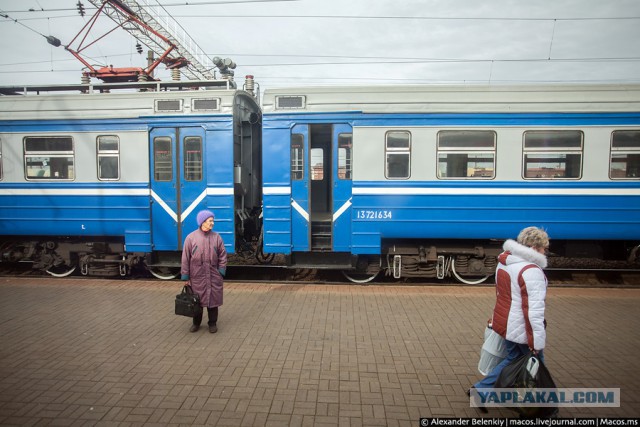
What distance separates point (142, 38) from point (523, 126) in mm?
20355

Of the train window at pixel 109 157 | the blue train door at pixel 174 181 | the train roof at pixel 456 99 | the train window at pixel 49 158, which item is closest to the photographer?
the train roof at pixel 456 99

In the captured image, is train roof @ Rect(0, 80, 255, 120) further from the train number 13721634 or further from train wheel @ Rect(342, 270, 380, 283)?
train wheel @ Rect(342, 270, 380, 283)

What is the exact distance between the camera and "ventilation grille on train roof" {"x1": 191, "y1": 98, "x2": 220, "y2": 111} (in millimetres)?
8234

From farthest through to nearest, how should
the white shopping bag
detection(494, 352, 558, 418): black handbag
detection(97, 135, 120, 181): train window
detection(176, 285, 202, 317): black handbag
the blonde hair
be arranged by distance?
1. detection(97, 135, 120, 181): train window
2. detection(176, 285, 202, 317): black handbag
3. the white shopping bag
4. the blonde hair
5. detection(494, 352, 558, 418): black handbag

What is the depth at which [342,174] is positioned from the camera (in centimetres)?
802

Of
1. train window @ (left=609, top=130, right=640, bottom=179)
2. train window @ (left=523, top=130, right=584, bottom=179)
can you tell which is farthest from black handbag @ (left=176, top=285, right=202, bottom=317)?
train window @ (left=609, top=130, right=640, bottom=179)

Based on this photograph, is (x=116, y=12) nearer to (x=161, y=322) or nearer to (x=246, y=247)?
(x=246, y=247)

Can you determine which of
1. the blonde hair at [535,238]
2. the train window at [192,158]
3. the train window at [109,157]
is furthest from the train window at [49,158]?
the blonde hair at [535,238]

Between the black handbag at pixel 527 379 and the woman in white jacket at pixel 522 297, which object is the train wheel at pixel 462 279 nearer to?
the woman in white jacket at pixel 522 297

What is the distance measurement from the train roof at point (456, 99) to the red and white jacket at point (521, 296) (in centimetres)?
496

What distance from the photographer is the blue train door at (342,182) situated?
26.2 ft

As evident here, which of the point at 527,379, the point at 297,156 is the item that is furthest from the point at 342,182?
the point at 527,379

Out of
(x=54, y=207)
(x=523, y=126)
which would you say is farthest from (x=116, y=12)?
(x=523, y=126)

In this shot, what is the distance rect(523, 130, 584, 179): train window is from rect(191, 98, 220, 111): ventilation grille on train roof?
6.37m
